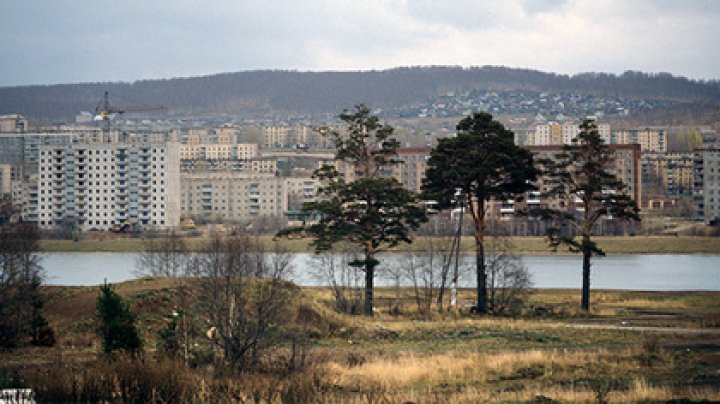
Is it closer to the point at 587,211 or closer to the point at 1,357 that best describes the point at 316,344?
the point at 1,357

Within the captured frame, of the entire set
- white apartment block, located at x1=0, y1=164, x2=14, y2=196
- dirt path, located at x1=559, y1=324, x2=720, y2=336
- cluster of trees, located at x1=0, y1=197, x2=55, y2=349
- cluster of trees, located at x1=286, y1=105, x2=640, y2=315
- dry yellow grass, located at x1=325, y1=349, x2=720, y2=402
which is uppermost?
white apartment block, located at x1=0, y1=164, x2=14, y2=196

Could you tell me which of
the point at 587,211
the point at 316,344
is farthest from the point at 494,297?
the point at 316,344

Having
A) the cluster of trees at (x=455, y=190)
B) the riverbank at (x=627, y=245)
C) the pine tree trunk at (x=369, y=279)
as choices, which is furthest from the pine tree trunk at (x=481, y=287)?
the riverbank at (x=627, y=245)

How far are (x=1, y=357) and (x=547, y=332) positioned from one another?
1320 cm

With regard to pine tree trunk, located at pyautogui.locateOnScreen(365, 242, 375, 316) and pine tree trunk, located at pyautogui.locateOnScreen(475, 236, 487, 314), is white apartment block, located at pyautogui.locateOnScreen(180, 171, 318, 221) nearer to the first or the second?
pine tree trunk, located at pyautogui.locateOnScreen(365, 242, 375, 316)

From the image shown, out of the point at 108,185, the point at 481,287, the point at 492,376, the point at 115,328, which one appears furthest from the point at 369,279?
the point at 108,185

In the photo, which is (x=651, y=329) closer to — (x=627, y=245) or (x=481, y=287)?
(x=481, y=287)

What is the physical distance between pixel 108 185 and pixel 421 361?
369 ft

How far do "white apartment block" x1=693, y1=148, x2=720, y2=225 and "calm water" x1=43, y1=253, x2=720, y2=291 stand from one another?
23.9 m

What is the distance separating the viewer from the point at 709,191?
350ft

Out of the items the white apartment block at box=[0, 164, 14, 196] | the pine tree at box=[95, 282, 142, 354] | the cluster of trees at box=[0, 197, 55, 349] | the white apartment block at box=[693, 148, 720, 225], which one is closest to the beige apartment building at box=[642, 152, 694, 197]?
the white apartment block at box=[693, 148, 720, 225]

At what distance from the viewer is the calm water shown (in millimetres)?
56000

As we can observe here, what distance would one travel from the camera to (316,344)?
82.2 ft

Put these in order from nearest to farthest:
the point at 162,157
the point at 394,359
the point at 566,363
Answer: the point at 566,363 → the point at 394,359 → the point at 162,157
